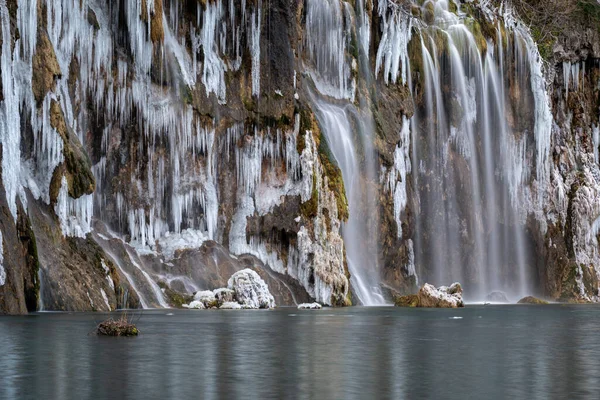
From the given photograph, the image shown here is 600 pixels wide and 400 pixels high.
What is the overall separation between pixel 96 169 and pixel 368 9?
20906mm

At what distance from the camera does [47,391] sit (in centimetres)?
1373

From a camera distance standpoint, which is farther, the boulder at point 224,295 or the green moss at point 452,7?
the green moss at point 452,7

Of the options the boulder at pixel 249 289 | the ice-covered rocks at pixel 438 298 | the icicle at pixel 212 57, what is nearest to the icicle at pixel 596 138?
the ice-covered rocks at pixel 438 298

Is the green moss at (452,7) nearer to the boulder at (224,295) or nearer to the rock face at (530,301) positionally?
the rock face at (530,301)

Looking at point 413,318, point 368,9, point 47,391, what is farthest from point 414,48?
point 47,391

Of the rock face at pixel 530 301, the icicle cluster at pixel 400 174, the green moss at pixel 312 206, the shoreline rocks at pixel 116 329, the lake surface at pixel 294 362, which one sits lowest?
the lake surface at pixel 294 362

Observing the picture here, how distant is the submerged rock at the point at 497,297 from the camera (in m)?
64.6

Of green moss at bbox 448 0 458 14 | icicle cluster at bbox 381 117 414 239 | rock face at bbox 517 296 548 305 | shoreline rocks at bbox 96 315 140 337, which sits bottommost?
shoreline rocks at bbox 96 315 140 337

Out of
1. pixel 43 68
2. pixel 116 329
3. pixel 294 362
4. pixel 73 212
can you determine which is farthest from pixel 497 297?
pixel 294 362

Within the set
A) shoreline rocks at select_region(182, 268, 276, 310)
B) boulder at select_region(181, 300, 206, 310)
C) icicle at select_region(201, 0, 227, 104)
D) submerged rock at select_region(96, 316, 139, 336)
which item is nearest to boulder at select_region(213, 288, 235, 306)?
shoreline rocks at select_region(182, 268, 276, 310)

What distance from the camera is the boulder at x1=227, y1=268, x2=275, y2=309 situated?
44000mm

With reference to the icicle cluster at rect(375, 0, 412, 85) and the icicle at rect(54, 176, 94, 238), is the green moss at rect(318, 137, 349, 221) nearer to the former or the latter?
the icicle cluster at rect(375, 0, 412, 85)

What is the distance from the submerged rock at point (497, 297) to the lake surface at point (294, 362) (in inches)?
1415

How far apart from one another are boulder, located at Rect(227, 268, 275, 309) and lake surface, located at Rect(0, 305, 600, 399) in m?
14.9
